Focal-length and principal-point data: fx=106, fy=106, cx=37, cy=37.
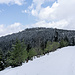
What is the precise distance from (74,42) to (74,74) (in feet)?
261

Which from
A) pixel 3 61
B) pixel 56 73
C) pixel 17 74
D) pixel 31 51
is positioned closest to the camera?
pixel 56 73

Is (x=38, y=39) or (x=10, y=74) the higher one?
(x=38, y=39)

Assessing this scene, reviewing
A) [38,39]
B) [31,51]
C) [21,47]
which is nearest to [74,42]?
[31,51]

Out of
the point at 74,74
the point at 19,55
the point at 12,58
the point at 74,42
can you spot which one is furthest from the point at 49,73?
the point at 74,42

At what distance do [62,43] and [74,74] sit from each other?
200 feet

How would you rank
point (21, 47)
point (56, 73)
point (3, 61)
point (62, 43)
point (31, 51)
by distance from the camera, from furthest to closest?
point (62, 43) → point (31, 51) → point (21, 47) → point (3, 61) → point (56, 73)

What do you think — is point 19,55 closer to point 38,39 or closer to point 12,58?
point 12,58

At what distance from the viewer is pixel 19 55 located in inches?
1212

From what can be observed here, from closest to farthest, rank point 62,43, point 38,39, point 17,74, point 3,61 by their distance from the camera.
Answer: point 17,74
point 3,61
point 38,39
point 62,43

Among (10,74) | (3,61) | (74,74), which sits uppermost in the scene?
(74,74)

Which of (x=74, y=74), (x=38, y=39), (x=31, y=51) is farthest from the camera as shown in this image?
(x=31, y=51)

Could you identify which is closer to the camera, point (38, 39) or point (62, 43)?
point (38, 39)

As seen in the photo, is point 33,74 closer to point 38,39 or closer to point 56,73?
point 56,73

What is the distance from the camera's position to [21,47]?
3167 centimetres
